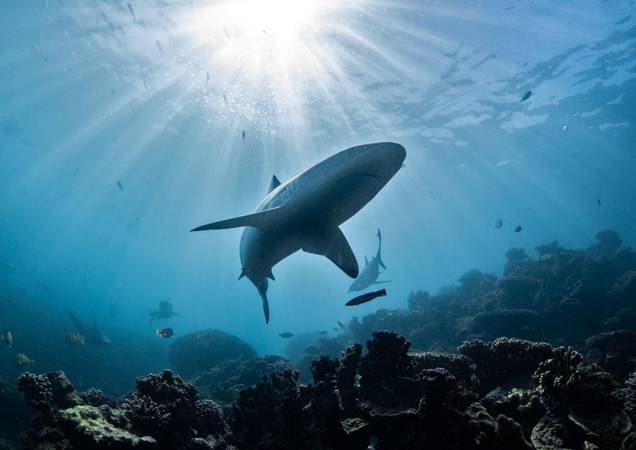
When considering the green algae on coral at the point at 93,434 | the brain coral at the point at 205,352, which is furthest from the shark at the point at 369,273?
the green algae on coral at the point at 93,434

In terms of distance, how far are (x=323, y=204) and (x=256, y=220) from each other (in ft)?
3.77

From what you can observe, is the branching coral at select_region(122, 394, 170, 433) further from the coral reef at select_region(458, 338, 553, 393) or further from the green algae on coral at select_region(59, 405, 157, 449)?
the coral reef at select_region(458, 338, 553, 393)

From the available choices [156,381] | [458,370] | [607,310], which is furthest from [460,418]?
[607,310]

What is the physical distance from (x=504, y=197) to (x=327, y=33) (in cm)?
5358

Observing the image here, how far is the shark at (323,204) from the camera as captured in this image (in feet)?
11.3

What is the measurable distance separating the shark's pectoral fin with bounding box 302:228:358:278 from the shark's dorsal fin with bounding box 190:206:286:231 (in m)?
0.86

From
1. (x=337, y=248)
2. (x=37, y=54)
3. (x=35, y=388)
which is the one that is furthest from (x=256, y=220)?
(x=37, y=54)

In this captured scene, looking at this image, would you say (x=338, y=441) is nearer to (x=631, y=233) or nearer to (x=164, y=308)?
(x=164, y=308)

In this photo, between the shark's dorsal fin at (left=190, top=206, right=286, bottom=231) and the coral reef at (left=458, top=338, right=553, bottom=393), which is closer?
the shark's dorsal fin at (left=190, top=206, right=286, bottom=231)

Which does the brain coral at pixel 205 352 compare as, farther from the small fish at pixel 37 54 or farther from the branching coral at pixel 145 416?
the small fish at pixel 37 54

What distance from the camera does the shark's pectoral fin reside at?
15.1 feet

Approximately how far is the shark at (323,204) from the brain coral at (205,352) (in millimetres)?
14435

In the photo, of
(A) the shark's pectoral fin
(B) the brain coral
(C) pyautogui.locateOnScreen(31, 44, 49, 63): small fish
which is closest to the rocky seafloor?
(A) the shark's pectoral fin

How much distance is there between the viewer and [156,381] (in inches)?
167
